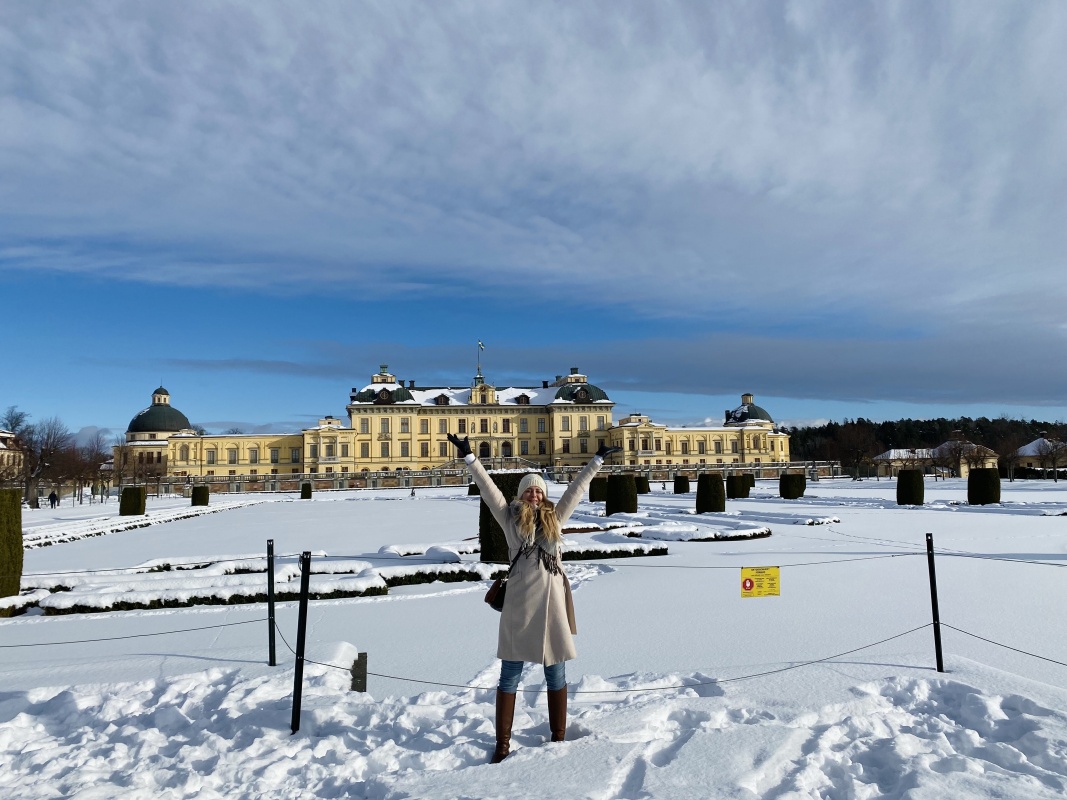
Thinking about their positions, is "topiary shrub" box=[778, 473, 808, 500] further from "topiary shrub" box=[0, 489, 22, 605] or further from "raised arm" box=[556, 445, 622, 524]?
"raised arm" box=[556, 445, 622, 524]

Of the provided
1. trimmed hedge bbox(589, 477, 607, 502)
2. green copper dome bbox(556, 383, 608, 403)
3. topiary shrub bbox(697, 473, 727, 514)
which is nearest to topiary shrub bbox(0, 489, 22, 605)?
topiary shrub bbox(697, 473, 727, 514)

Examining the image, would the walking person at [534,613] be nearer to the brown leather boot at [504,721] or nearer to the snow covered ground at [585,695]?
the brown leather boot at [504,721]

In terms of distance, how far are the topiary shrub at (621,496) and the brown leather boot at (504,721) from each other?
17051 millimetres

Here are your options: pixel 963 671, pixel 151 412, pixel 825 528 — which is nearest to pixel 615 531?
pixel 825 528

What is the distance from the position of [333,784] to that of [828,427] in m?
120

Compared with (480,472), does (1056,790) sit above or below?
below

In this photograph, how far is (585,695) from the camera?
4.65 metres

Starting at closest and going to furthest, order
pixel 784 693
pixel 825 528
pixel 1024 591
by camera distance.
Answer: pixel 784 693 < pixel 1024 591 < pixel 825 528

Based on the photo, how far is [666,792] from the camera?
11.1 ft

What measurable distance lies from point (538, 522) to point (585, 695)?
1383 mm

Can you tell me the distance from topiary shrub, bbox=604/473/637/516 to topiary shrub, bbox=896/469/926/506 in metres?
8.58

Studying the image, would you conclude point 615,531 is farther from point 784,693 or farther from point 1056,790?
point 1056,790

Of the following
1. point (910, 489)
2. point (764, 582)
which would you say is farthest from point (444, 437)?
point (764, 582)

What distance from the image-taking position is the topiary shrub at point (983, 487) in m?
23.0
